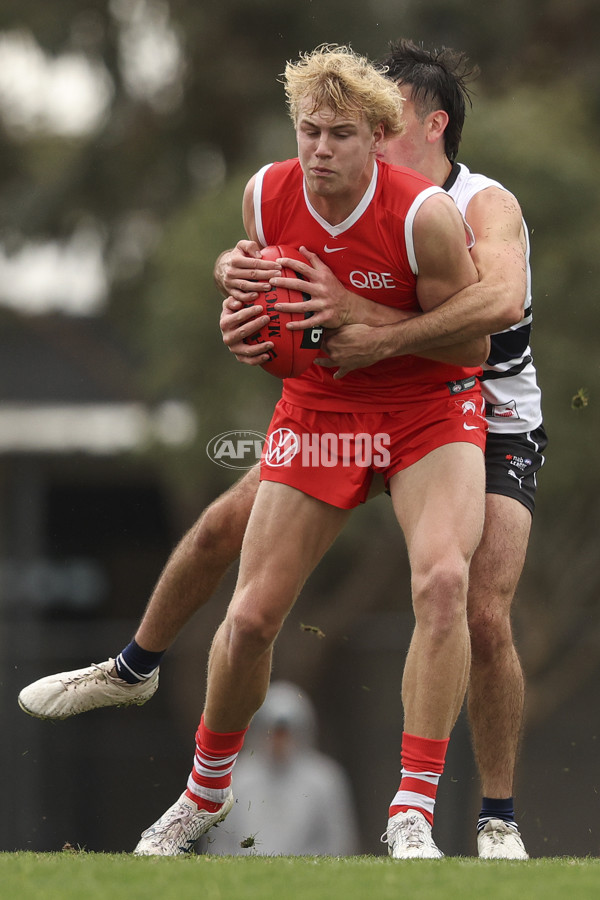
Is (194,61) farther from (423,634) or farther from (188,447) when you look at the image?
(423,634)

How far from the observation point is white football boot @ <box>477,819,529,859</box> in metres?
5.22

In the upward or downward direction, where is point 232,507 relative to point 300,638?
upward

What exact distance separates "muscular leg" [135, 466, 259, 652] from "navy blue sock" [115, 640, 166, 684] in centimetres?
3

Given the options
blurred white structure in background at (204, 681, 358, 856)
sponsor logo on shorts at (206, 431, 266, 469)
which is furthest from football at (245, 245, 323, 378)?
sponsor logo on shorts at (206, 431, 266, 469)

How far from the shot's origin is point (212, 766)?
17.8 feet

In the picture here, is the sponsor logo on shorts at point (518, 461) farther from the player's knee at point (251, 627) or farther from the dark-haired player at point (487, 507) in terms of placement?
the player's knee at point (251, 627)

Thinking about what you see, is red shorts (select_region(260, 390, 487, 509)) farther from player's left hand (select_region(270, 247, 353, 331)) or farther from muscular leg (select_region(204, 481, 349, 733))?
player's left hand (select_region(270, 247, 353, 331))

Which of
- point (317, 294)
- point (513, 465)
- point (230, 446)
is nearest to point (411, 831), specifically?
point (513, 465)

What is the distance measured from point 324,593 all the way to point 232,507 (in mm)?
8891

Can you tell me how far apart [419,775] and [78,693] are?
1692 mm

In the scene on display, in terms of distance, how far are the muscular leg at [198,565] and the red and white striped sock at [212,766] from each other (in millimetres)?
484

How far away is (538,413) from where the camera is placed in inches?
221

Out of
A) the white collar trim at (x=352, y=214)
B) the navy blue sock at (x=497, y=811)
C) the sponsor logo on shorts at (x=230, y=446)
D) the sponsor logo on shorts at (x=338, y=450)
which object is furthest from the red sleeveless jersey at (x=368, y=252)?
the sponsor logo on shorts at (x=230, y=446)

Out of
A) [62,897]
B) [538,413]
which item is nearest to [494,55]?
[538,413]
